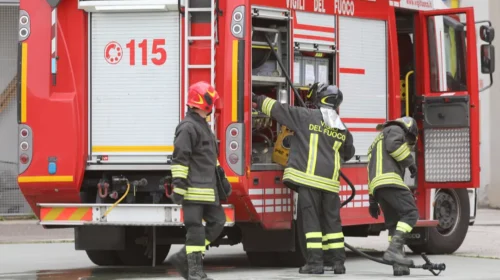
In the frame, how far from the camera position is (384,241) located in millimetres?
16375

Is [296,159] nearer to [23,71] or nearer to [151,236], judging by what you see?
[151,236]

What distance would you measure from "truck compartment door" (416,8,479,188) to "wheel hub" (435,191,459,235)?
56cm

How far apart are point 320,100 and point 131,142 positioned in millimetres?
1746

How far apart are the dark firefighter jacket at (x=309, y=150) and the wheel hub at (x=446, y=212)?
9.56 feet

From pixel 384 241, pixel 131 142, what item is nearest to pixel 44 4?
pixel 131 142

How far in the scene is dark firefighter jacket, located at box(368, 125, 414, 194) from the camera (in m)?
11.3

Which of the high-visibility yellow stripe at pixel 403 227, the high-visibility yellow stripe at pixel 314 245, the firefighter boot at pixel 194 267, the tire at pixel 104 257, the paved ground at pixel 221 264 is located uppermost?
the high-visibility yellow stripe at pixel 403 227

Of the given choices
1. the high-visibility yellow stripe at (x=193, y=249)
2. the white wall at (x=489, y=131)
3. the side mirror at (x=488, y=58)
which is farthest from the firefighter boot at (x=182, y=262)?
the white wall at (x=489, y=131)

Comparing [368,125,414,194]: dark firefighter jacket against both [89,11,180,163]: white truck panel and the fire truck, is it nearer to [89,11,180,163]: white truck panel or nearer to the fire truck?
the fire truck

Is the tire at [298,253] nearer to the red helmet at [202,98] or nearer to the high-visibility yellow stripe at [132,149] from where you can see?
the high-visibility yellow stripe at [132,149]

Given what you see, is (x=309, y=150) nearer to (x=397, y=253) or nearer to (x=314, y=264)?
(x=314, y=264)

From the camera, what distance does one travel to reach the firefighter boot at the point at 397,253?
11125 mm

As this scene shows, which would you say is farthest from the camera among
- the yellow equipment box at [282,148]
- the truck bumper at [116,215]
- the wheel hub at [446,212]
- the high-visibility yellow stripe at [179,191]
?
the wheel hub at [446,212]

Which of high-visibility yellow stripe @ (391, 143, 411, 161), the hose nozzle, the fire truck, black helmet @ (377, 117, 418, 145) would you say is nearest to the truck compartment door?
the fire truck
